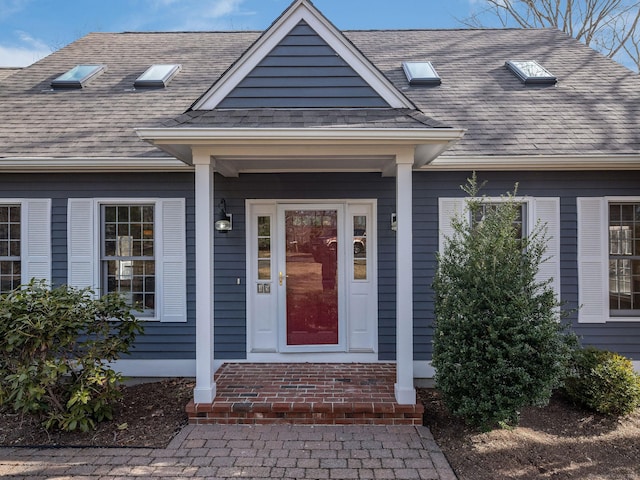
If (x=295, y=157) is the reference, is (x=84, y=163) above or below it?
above

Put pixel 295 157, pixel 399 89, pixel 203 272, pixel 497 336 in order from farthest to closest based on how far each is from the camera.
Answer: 1. pixel 399 89
2. pixel 295 157
3. pixel 203 272
4. pixel 497 336

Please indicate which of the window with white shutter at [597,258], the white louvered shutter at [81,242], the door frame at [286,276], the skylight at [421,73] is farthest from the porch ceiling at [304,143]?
the skylight at [421,73]

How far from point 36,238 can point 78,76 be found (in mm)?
2971

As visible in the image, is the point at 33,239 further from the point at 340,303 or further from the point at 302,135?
the point at 340,303

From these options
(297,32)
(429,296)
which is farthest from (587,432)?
(297,32)

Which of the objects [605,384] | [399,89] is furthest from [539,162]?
[605,384]

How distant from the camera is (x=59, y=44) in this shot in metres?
12.8

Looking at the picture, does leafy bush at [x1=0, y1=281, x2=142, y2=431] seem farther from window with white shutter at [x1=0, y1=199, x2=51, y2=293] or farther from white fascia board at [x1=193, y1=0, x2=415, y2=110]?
white fascia board at [x1=193, y1=0, x2=415, y2=110]

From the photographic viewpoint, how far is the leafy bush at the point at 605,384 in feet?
13.9

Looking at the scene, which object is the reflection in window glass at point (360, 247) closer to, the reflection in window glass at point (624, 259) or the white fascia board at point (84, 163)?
the white fascia board at point (84, 163)

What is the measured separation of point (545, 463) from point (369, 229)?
9.88 feet

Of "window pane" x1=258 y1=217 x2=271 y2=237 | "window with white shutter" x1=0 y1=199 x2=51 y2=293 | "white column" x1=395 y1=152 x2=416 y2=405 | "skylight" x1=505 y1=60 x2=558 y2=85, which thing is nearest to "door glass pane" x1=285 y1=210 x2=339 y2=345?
"window pane" x1=258 y1=217 x2=271 y2=237

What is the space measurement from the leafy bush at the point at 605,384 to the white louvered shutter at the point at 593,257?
791 mm

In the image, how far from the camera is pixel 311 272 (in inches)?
215
